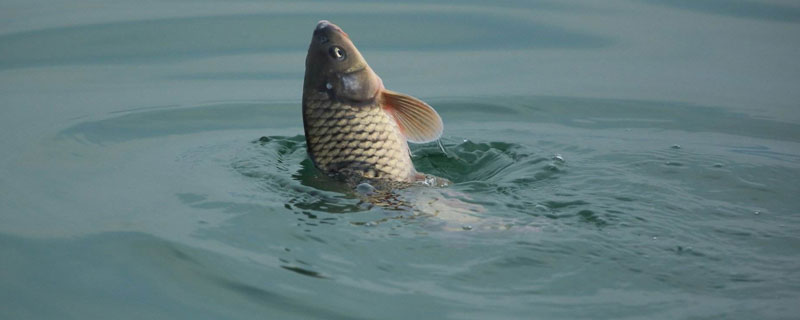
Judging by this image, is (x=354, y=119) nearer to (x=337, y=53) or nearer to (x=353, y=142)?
(x=353, y=142)

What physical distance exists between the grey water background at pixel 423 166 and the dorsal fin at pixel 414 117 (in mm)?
306

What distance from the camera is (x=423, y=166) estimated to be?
18.8ft

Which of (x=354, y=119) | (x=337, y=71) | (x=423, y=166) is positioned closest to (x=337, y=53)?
(x=337, y=71)

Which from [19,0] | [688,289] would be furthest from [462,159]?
[19,0]

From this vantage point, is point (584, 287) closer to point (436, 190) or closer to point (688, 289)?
point (688, 289)

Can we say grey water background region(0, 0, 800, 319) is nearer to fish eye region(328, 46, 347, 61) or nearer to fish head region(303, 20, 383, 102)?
fish head region(303, 20, 383, 102)

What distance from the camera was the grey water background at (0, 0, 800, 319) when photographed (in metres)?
3.79

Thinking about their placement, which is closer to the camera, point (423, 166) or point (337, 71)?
point (337, 71)

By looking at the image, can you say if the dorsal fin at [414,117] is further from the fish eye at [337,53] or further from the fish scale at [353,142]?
the fish eye at [337,53]

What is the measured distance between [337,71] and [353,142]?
1.43ft

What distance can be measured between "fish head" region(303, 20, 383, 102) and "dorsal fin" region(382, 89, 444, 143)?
0.11 meters

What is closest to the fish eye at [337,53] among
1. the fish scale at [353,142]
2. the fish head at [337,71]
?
the fish head at [337,71]

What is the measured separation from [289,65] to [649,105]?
291 centimetres

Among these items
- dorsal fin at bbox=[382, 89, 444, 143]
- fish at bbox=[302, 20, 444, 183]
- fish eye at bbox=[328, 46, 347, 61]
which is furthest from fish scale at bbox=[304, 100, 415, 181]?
fish eye at bbox=[328, 46, 347, 61]
